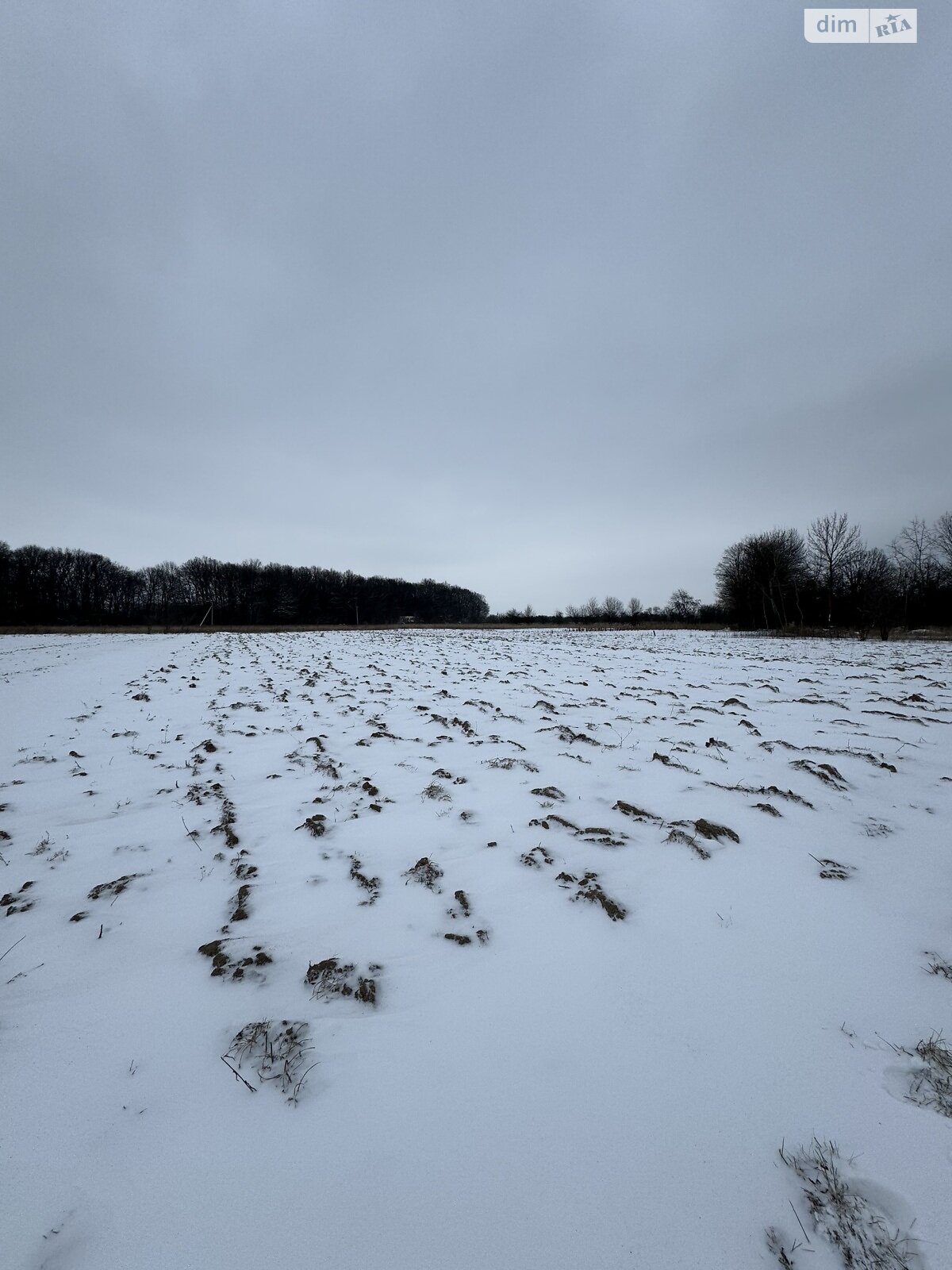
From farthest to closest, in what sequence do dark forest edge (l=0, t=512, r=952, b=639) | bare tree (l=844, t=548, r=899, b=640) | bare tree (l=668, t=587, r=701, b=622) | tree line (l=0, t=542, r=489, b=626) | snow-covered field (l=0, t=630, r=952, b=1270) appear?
bare tree (l=668, t=587, r=701, b=622)
tree line (l=0, t=542, r=489, b=626)
dark forest edge (l=0, t=512, r=952, b=639)
bare tree (l=844, t=548, r=899, b=640)
snow-covered field (l=0, t=630, r=952, b=1270)

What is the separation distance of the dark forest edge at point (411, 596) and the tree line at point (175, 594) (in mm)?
130

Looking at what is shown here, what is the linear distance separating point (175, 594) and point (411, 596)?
1356 inches

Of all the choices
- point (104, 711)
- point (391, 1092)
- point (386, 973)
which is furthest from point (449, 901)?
point (104, 711)

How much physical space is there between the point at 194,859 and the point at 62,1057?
135 cm

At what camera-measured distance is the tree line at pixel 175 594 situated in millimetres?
52156

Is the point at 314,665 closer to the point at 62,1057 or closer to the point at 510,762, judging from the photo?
the point at 510,762

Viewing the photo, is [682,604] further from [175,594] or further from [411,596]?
[175,594]

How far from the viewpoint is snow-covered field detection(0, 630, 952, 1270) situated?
1.32 meters

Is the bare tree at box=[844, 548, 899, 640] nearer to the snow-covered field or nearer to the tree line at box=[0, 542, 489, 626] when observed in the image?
the snow-covered field

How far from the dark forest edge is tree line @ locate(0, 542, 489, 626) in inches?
5.1

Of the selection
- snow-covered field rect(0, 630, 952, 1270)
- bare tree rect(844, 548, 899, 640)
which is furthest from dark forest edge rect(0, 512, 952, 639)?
snow-covered field rect(0, 630, 952, 1270)

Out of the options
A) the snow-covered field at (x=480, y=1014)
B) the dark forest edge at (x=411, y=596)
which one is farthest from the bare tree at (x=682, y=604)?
the snow-covered field at (x=480, y=1014)

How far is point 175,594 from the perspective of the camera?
61688mm

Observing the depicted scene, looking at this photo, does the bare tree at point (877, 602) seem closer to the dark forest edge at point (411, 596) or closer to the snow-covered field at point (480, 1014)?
the dark forest edge at point (411, 596)
